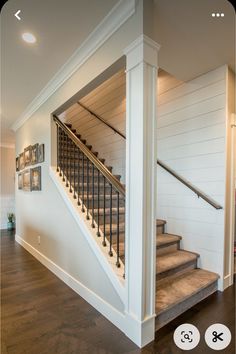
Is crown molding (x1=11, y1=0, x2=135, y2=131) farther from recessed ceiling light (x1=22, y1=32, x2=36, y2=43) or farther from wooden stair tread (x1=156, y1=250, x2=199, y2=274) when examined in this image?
wooden stair tread (x1=156, y1=250, x2=199, y2=274)

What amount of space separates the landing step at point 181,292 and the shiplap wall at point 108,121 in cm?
199

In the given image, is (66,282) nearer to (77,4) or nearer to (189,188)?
(189,188)

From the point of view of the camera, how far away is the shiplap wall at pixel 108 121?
3838mm

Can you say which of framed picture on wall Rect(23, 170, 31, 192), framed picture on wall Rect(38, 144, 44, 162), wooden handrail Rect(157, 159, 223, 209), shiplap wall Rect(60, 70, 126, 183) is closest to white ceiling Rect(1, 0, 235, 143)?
framed picture on wall Rect(38, 144, 44, 162)

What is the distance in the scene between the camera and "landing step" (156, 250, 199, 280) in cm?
229

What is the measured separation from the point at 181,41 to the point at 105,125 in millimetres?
2410

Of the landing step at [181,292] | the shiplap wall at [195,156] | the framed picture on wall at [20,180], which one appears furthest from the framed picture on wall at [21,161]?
the landing step at [181,292]

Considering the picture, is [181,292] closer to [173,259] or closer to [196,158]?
[173,259]

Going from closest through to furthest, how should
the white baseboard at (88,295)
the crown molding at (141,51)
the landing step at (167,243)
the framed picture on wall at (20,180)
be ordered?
the crown molding at (141,51), the white baseboard at (88,295), the landing step at (167,243), the framed picture on wall at (20,180)

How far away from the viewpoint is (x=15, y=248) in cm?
435

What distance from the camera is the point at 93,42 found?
2.07m

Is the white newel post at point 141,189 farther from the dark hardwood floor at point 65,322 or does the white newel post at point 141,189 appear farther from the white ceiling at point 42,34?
the white ceiling at point 42,34

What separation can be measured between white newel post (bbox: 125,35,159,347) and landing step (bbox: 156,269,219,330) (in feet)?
0.73

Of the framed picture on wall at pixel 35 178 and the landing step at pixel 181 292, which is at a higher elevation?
the framed picture on wall at pixel 35 178
